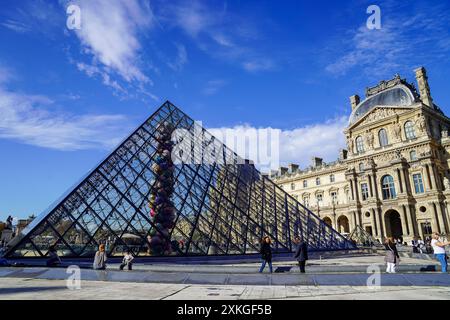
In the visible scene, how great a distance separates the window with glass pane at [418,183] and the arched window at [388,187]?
2458 millimetres

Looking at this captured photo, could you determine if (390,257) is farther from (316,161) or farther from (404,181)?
(316,161)

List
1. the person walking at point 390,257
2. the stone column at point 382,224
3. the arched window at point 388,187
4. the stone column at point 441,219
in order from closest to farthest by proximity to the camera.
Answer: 1. the person walking at point 390,257
2. the stone column at point 441,219
3. the stone column at point 382,224
4. the arched window at point 388,187

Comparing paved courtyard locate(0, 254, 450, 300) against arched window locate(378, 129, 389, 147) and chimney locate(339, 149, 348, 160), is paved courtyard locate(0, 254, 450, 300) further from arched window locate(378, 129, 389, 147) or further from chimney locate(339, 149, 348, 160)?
chimney locate(339, 149, 348, 160)

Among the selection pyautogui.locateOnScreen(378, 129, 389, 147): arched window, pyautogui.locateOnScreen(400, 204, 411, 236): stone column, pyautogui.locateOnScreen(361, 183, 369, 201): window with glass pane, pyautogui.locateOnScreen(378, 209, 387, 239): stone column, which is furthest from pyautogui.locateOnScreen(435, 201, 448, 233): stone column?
pyautogui.locateOnScreen(378, 129, 389, 147): arched window

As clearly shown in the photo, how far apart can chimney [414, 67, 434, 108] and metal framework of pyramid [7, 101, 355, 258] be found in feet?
104

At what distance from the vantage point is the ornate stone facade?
33812mm

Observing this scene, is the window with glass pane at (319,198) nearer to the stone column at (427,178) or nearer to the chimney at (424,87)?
the stone column at (427,178)

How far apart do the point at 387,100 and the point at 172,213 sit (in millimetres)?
38762

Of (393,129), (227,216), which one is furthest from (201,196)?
(393,129)

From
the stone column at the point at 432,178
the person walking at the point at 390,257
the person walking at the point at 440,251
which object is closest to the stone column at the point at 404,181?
the stone column at the point at 432,178

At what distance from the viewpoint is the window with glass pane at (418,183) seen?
114 ft

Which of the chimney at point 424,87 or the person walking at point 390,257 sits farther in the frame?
the chimney at point 424,87

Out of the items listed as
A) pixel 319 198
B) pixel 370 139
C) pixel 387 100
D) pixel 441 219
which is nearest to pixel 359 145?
pixel 370 139

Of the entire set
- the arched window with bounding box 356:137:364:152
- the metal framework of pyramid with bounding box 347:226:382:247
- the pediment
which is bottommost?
the metal framework of pyramid with bounding box 347:226:382:247
